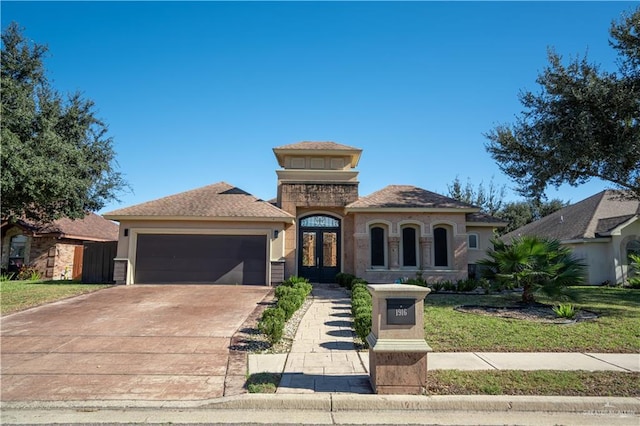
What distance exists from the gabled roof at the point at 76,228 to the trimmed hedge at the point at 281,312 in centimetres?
1679

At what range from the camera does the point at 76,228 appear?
2561 cm

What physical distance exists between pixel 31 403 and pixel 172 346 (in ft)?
8.68

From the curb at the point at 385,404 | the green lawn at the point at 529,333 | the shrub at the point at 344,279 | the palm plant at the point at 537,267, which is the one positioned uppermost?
the palm plant at the point at 537,267

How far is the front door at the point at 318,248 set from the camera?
750 inches

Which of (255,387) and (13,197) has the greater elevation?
(13,197)

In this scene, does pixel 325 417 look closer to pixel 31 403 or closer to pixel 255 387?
pixel 255 387

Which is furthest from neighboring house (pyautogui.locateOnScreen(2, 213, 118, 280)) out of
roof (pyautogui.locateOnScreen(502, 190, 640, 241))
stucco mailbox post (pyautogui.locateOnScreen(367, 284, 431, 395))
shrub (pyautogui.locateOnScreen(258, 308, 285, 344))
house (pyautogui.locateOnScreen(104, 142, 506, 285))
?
roof (pyautogui.locateOnScreen(502, 190, 640, 241))

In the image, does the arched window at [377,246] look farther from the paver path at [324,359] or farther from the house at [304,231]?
the paver path at [324,359]

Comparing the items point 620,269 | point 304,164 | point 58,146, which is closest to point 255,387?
point 304,164

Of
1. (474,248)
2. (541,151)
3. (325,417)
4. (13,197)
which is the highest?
(541,151)

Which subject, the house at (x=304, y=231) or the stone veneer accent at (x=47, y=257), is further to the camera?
the stone veneer accent at (x=47, y=257)

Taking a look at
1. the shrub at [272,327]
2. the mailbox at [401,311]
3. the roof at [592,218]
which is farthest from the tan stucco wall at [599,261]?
the mailbox at [401,311]

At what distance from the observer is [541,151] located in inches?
655

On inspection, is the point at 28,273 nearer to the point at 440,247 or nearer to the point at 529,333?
the point at 440,247
